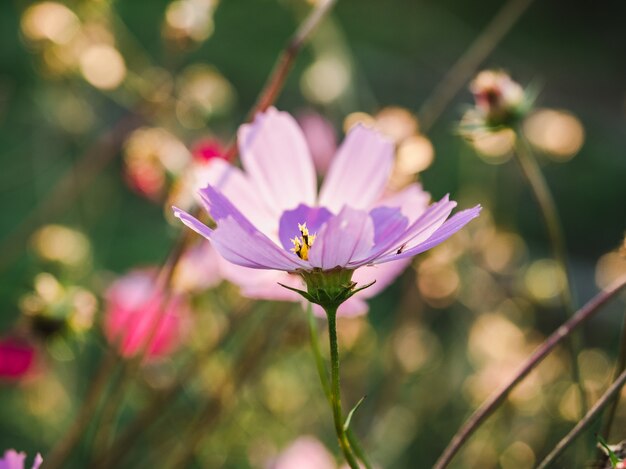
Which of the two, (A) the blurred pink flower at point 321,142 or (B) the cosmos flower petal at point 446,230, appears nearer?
(B) the cosmos flower petal at point 446,230

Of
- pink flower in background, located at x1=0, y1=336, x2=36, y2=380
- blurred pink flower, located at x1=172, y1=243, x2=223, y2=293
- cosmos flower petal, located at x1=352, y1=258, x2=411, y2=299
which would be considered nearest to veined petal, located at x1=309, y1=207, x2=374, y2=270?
cosmos flower petal, located at x1=352, y1=258, x2=411, y2=299

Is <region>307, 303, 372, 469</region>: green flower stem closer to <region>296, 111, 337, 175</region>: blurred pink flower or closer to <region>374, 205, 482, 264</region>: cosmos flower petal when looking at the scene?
<region>374, 205, 482, 264</region>: cosmos flower petal

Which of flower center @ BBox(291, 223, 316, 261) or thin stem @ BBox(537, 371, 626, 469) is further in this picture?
flower center @ BBox(291, 223, 316, 261)

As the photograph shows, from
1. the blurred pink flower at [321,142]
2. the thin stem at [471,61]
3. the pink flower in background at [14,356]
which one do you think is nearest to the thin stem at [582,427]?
the thin stem at [471,61]

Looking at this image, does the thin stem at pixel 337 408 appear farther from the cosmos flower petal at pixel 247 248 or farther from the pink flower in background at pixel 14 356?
the pink flower in background at pixel 14 356

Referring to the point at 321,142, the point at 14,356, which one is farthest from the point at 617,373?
the point at 321,142

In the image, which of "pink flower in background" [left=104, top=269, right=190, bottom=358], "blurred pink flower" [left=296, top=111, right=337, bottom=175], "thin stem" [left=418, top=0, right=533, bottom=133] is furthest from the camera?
"blurred pink flower" [left=296, top=111, right=337, bottom=175]

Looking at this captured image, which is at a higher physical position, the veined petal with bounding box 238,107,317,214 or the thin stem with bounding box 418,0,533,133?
the thin stem with bounding box 418,0,533,133
